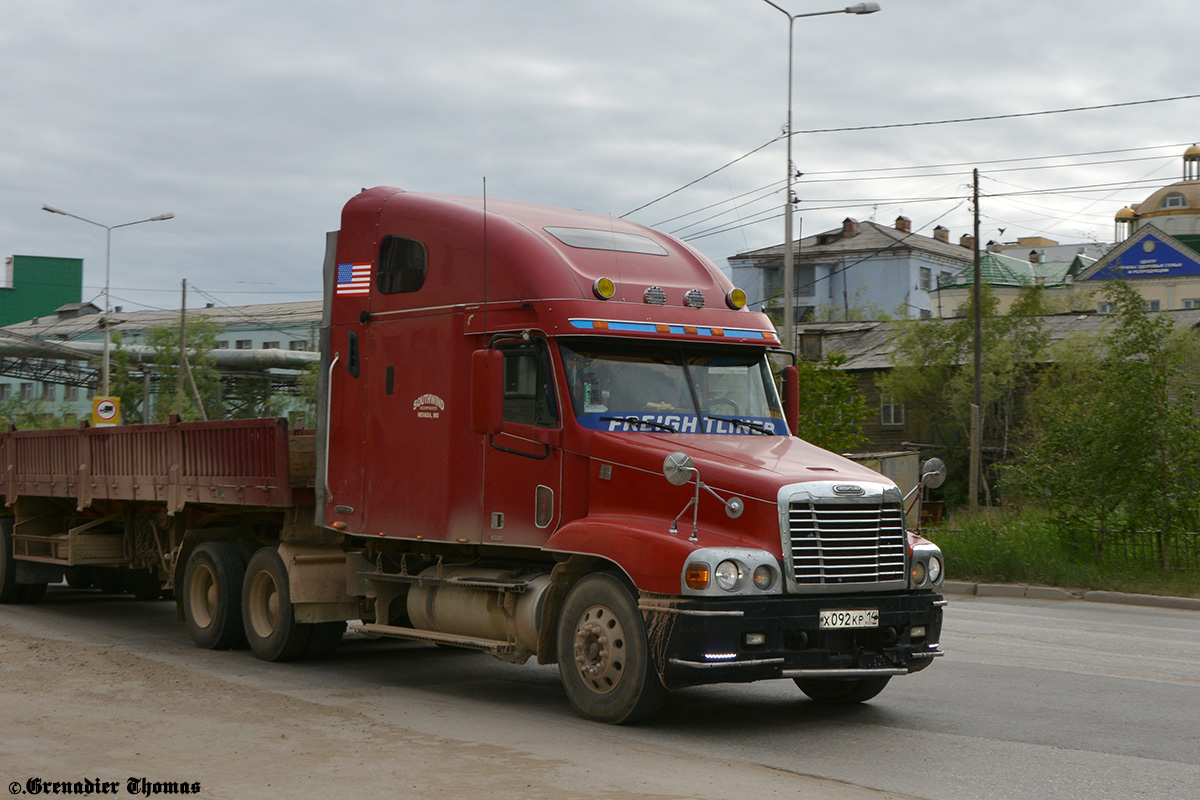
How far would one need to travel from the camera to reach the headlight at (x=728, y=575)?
818cm

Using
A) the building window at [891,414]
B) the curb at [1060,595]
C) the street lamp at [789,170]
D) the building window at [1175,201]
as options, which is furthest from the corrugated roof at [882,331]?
the building window at [1175,201]

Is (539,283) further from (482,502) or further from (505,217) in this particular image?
(482,502)

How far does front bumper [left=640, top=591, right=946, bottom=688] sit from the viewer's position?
8141 millimetres

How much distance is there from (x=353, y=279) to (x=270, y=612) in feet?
10.4

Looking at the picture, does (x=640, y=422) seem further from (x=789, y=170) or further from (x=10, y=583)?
(x=789, y=170)

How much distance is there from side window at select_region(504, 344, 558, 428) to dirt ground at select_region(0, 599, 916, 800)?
2126 mm

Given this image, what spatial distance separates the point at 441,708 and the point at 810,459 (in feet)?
10.4

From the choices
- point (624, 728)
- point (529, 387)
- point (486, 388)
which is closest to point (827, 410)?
point (529, 387)

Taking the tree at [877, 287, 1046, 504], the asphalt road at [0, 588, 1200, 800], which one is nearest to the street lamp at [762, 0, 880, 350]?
the asphalt road at [0, 588, 1200, 800]

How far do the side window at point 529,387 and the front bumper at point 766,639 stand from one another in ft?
5.76

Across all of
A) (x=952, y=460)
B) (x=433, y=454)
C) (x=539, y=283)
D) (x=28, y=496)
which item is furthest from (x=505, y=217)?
(x=952, y=460)

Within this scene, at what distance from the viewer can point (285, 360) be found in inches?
2552

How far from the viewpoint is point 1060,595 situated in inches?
770

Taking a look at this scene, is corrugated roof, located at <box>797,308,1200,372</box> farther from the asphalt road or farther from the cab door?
the cab door
